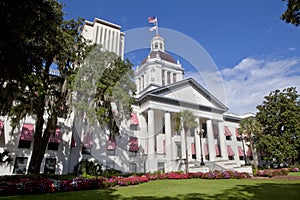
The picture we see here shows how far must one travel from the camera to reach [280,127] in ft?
106

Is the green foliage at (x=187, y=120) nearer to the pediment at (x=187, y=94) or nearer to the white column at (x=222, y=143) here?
the pediment at (x=187, y=94)

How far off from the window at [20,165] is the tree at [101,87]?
7386 mm

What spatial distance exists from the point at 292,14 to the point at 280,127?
30.4 m

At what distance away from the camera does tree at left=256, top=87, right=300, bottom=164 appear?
30.3 meters

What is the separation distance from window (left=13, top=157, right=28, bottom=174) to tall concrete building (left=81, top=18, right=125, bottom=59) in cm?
1907

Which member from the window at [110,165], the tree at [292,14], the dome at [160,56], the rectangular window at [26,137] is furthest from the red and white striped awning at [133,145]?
the tree at [292,14]

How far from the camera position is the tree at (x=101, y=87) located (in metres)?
16.3

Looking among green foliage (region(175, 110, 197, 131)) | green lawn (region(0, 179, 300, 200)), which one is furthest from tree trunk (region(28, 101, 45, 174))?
green foliage (region(175, 110, 197, 131))

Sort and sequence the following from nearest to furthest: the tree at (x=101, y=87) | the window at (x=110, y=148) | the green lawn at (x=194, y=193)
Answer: the green lawn at (x=194, y=193) < the tree at (x=101, y=87) < the window at (x=110, y=148)

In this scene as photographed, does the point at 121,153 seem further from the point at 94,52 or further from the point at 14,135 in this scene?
the point at 94,52

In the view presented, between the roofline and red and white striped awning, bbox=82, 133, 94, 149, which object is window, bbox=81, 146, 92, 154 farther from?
the roofline

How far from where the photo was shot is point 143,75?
4128cm

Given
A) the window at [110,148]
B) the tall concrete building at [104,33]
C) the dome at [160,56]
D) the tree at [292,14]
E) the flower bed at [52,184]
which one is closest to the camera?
the tree at [292,14]

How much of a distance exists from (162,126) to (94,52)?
16.2 meters
